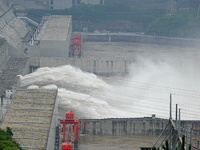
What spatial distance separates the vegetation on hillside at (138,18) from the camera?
93.8 m

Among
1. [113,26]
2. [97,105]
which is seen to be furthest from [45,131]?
[113,26]

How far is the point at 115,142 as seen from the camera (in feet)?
146

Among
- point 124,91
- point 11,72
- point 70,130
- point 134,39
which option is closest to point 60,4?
point 134,39

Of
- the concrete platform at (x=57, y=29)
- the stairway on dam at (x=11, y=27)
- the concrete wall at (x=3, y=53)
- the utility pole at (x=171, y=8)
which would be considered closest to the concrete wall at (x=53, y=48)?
the concrete platform at (x=57, y=29)

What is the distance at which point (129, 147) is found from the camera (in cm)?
4350

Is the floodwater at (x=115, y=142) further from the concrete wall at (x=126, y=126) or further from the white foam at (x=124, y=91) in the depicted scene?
the white foam at (x=124, y=91)

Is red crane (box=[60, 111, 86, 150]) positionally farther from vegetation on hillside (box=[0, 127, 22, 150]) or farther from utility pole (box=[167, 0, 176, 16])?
utility pole (box=[167, 0, 176, 16])

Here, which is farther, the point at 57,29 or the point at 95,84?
the point at 57,29

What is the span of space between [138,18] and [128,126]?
2105 inches

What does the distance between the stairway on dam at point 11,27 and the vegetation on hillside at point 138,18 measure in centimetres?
712

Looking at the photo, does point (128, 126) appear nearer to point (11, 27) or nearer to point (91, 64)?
point (91, 64)

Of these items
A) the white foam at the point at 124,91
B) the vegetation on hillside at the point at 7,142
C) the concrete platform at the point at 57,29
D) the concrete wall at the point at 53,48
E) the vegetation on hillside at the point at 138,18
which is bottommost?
the vegetation on hillside at the point at 7,142

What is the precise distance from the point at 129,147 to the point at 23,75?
17781 millimetres

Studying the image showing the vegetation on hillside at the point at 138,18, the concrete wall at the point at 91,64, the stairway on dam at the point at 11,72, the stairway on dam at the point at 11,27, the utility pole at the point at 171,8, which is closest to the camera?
the stairway on dam at the point at 11,72
